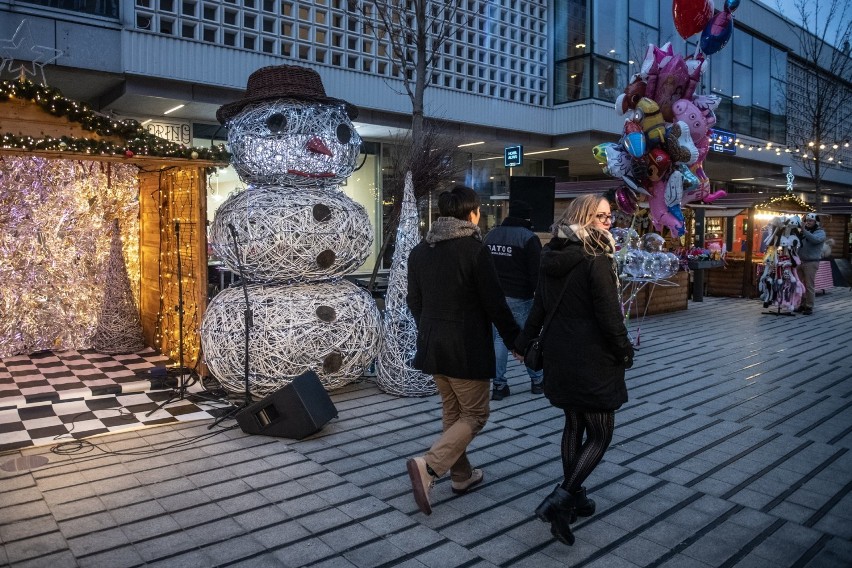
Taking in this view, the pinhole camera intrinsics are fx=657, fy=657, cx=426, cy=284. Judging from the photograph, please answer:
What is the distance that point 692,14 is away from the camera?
24.8 feet

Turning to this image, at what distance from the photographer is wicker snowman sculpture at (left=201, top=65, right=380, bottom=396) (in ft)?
17.4

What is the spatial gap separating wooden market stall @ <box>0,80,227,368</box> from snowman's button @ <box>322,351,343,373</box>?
155cm

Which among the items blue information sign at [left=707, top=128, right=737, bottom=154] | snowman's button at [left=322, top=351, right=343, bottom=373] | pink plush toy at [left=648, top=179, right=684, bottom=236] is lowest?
snowman's button at [left=322, top=351, right=343, bottom=373]

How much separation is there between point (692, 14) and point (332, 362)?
227 inches

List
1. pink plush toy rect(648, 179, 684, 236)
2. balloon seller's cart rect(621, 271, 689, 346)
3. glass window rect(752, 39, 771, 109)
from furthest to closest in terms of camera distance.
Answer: glass window rect(752, 39, 771, 109)
balloon seller's cart rect(621, 271, 689, 346)
pink plush toy rect(648, 179, 684, 236)

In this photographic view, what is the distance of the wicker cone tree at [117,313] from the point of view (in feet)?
25.3

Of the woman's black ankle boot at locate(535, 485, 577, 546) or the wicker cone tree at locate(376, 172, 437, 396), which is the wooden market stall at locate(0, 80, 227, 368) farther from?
the woman's black ankle boot at locate(535, 485, 577, 546)

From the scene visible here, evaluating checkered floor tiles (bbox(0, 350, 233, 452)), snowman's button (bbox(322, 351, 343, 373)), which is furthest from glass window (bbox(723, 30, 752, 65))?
checkered floor tiles (bbox(0, 350, 233, 452))

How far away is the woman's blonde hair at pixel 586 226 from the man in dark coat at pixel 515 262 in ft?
7.43

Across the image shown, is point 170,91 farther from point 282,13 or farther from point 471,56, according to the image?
point 471,56

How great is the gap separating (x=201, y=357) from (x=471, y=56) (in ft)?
36.1

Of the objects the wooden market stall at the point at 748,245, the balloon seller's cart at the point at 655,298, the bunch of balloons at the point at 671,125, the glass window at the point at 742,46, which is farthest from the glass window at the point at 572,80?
the glass window at the point at 742,46

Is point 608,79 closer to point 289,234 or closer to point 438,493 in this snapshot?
point 289,234

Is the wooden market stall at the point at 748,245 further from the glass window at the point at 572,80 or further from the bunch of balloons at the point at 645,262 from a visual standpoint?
the bunch of balloons at the point at 645,262
